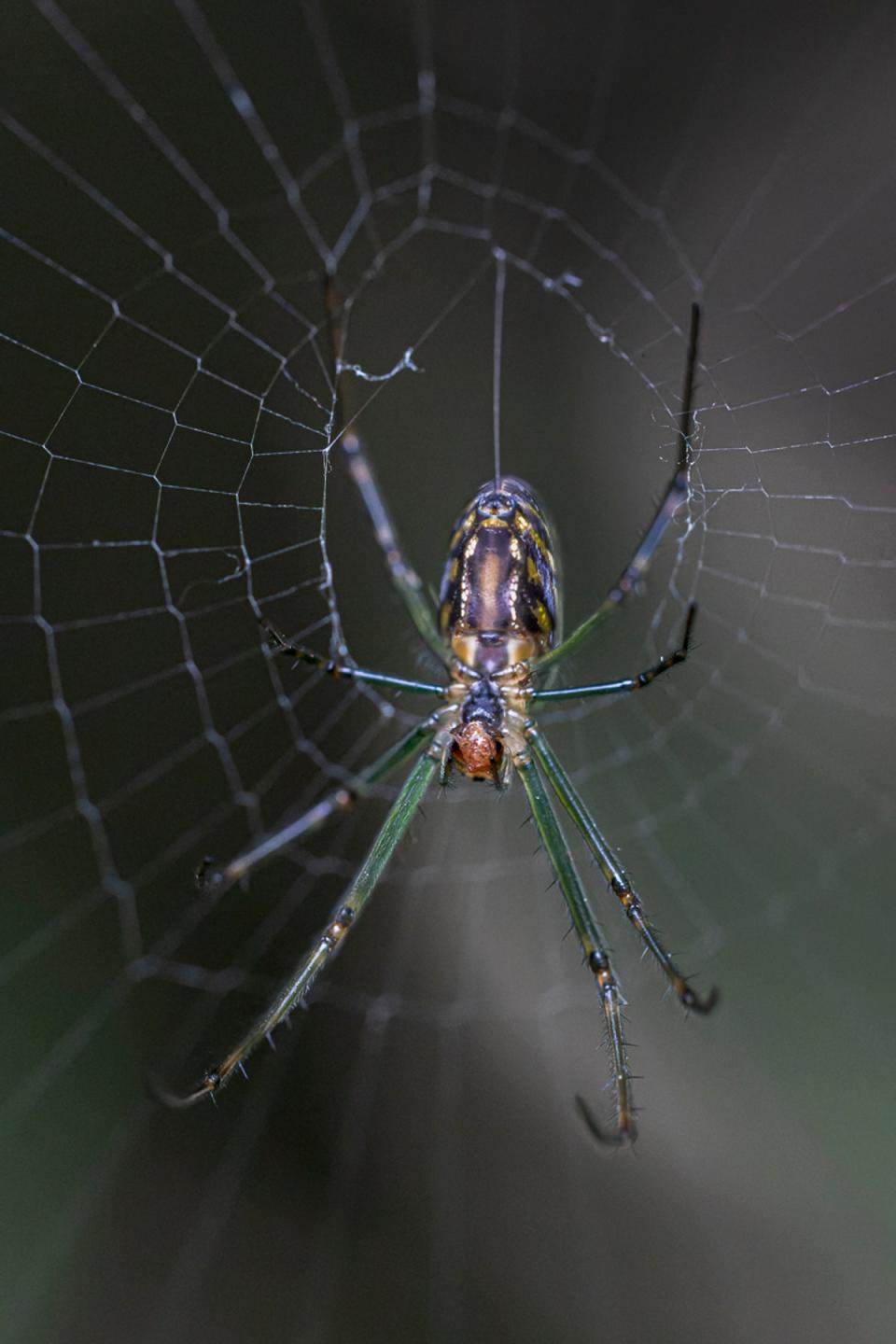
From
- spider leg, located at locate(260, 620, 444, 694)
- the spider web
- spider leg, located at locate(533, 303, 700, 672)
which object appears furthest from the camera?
the spider web

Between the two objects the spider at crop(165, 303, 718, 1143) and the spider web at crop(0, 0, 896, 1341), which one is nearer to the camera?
the spider at crop(165, 303, 718, 1143)

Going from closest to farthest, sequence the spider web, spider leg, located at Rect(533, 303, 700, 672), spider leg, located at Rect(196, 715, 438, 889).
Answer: spider leg, located at Rect(533, 303, 700, 672) < spider leg, located at Rect(196, 715, 438, 889) < the spider web

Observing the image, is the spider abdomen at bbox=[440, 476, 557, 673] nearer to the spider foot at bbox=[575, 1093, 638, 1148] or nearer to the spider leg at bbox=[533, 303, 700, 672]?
the spider leg at bbox=[533, 303, 700, 672]

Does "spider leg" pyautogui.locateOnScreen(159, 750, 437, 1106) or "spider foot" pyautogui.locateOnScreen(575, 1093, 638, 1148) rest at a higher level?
"spider leg" pyautogui.locateOnScreen(159, 750, 437, 1106)

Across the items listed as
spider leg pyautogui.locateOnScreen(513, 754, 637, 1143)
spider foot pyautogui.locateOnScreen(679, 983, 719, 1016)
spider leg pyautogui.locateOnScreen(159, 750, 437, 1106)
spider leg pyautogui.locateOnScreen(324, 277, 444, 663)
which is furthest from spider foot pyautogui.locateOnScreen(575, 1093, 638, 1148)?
spider leg pyautogui.locateOnScreen(324, 277, 444, 663)

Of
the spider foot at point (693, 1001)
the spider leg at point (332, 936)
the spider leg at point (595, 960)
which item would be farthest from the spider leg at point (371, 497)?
the spider foot at point (693, 1001)

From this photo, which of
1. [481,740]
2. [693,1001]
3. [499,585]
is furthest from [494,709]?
[693,1001]

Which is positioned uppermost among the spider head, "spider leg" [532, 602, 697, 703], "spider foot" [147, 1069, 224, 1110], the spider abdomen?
the spider abdomen

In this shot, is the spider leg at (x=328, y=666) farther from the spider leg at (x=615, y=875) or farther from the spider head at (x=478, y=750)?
the spider leg at (x=615, y=875)

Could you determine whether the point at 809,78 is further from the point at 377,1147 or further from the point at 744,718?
the point at 377,1147
